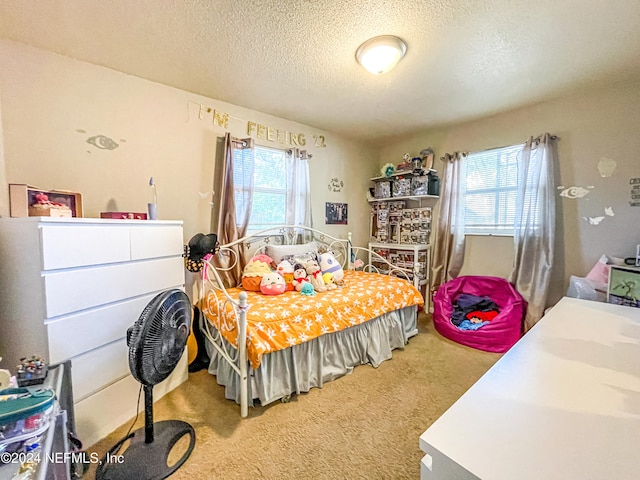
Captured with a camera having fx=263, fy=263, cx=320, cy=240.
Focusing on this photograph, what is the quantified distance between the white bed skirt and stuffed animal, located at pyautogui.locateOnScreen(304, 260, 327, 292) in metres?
0.45

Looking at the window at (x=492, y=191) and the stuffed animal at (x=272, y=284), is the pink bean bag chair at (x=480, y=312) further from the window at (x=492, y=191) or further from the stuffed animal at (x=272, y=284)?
the stuffed animal at (x=272, y=284)

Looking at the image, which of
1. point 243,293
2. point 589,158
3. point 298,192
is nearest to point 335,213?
point 298,192

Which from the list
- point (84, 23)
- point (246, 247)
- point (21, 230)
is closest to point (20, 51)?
point (84, 23)

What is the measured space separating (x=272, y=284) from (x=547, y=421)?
1930mm

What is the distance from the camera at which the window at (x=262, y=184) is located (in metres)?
2.63

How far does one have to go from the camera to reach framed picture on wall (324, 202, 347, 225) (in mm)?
3498

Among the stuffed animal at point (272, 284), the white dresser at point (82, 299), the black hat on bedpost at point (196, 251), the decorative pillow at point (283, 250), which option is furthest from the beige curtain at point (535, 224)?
the white dresser at point (82, 299)

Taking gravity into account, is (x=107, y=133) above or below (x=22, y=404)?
above

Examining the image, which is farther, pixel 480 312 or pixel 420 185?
pixel 420 185

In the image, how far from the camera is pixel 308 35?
1.66 metres

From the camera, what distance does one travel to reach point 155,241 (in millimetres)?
1766

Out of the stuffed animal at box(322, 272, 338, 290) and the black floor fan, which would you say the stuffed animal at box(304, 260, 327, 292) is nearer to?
the stuffed animal at box(322, 272, 338, 290)

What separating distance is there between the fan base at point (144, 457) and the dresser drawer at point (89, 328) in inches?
21.7

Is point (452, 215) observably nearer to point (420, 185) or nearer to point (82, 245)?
point (420, 185)
